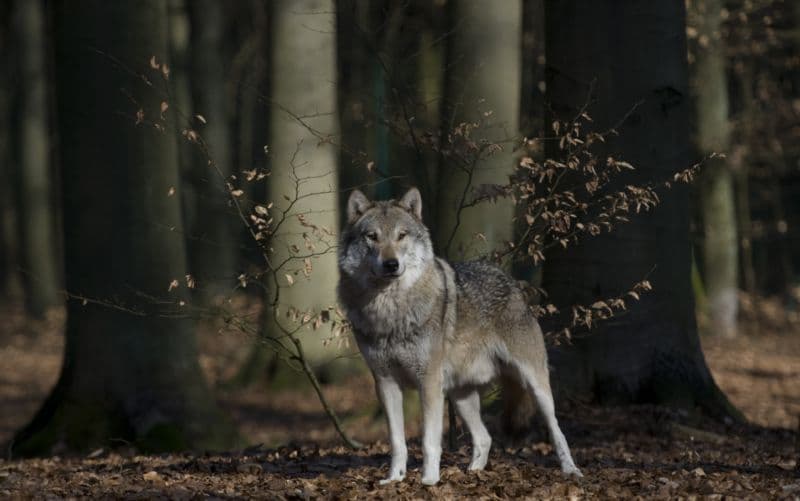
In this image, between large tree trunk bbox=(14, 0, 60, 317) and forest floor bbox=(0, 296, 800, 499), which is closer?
forest floor bbox=(0, 296, 800, 499)

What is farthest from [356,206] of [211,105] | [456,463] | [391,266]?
[211,105]

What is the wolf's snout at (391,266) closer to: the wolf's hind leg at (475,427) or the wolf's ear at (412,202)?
the wolf's ear at (412,202)

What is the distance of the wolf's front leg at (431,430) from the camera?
21.7 ft

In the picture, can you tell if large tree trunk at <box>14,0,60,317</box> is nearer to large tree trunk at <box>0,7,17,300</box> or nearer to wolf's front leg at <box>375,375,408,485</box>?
large tree trunk at <box>0,7,17,300</box>

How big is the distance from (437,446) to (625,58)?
5332 mm

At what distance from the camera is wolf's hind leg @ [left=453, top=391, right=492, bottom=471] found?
24.3 ft

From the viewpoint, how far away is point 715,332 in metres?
21.1

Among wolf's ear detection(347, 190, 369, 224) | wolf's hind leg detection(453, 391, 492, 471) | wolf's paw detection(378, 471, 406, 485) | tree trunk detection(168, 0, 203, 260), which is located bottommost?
wolf's paw detection(378, 471, 406, 485)

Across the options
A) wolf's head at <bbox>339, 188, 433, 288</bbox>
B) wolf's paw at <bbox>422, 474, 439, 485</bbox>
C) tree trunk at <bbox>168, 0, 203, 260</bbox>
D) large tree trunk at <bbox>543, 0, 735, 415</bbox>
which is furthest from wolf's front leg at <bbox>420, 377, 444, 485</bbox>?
tree trunk at <bbox>168, 0, 203, 260</bbox>

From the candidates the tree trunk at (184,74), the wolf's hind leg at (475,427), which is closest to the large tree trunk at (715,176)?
the tree trunk at (184,74)

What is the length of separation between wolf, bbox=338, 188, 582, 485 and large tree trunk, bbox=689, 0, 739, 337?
14376mm

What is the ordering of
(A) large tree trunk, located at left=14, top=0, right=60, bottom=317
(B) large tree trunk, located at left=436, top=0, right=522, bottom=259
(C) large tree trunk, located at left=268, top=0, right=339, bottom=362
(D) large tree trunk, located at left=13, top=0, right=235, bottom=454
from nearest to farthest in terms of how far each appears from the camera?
(D) large tree trunk, located at left=13, top=0, right=235, bottom=454 → (B) large tree trunk, located at left=436, top=0, right=522, bottom=259 → (C) large tree trunk, located at left=268, top=0, right=339, bottom=362 → (A) large tree trunk, located at left=14, top=0, right=60, bottom=317

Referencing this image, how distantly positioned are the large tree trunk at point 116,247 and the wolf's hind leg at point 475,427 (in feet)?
12.4

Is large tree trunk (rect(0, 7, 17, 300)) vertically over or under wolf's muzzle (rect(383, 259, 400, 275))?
over
